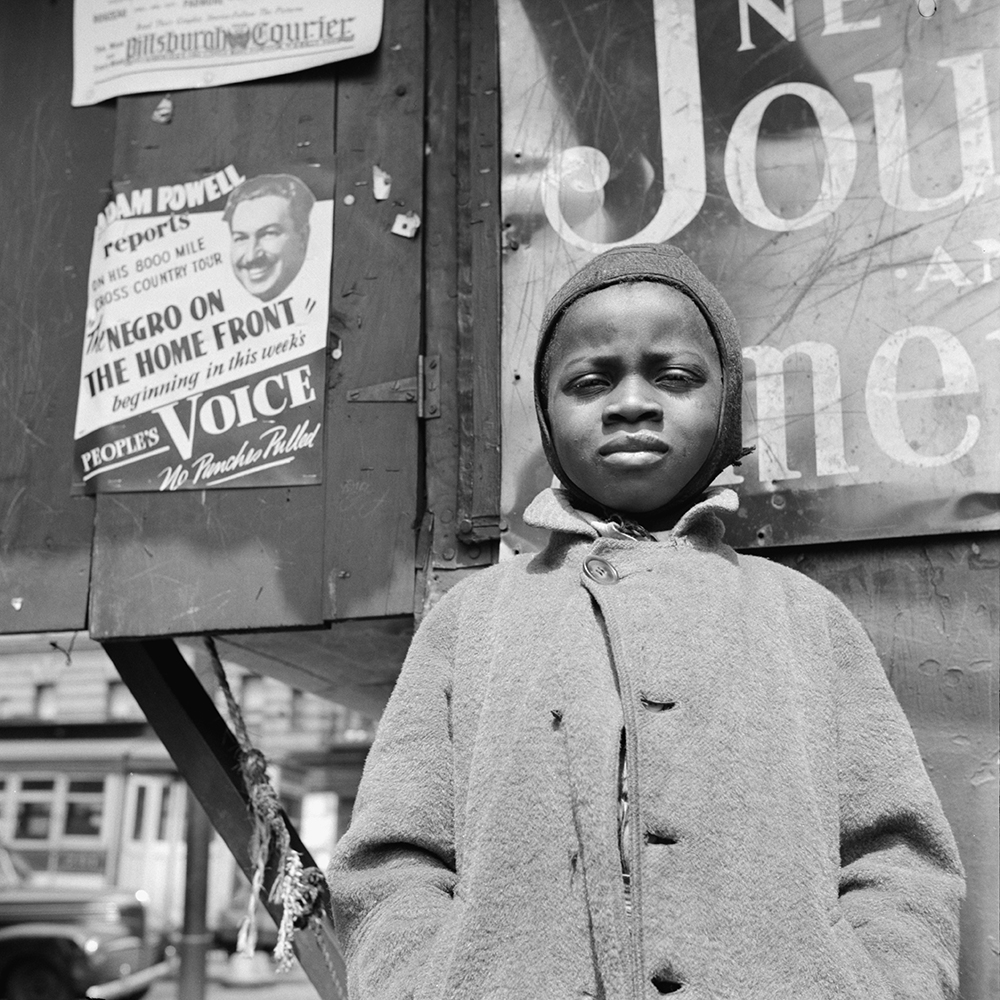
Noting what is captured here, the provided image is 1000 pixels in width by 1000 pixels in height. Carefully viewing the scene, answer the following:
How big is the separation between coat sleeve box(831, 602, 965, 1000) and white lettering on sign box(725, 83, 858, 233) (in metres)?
1.10

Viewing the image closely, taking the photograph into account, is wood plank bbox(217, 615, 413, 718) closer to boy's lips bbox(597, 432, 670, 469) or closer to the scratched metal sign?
the scratched metal sign

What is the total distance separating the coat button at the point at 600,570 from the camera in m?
1.76

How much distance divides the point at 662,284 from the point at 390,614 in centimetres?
115

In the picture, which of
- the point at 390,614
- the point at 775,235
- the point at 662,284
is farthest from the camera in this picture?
the point at 390,614

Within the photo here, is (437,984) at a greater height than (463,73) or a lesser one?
lesser

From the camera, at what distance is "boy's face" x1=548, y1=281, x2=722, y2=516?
1809 mm

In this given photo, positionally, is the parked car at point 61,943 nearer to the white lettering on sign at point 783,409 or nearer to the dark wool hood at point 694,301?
the white lettering on sign at point 783,409

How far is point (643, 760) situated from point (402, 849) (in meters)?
0.40

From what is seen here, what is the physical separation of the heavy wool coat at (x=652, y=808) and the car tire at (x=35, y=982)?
9826mm

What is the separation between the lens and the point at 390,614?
2.71 meters

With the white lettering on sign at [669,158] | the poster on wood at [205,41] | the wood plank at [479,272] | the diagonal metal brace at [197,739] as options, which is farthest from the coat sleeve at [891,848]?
the poster on wood at [205,41]

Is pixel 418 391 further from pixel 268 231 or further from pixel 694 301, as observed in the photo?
pixel 694 301

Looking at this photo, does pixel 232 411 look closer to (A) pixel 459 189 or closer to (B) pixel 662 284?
(A) pixel 459 189

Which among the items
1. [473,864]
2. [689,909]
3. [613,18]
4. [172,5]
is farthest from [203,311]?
[689,909]
